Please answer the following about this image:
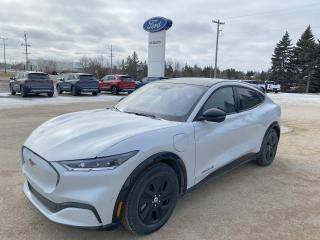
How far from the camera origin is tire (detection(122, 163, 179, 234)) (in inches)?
117

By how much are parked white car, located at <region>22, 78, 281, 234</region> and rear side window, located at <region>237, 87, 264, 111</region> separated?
0.30 feet

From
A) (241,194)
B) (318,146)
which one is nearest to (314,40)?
(318,146)

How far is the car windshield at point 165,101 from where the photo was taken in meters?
3.81

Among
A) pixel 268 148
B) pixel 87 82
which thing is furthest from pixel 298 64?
pixel 268 148

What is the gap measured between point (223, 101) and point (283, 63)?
65035mm

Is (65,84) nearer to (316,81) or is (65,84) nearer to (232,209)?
(232,209)

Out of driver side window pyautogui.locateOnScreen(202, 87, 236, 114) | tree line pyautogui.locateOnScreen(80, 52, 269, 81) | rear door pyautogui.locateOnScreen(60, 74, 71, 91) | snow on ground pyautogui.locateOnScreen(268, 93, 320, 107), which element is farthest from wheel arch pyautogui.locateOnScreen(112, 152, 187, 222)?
tree line pyautogui.locateOnScreen(80, 52, 269, 81)

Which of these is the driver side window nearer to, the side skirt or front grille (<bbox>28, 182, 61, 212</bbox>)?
the side skirt

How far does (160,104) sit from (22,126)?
639 cm

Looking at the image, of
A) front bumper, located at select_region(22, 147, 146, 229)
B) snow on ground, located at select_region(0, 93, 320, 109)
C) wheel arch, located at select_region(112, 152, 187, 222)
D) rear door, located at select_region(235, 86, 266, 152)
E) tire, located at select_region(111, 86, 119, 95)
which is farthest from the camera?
tire, located at select_region(111, 86, 119, 95)

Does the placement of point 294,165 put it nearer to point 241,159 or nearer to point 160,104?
point 241,159

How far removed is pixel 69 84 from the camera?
23547 millimetres

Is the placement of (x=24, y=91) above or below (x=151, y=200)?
above

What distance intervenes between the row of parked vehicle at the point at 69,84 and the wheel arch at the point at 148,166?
15.7 metres
